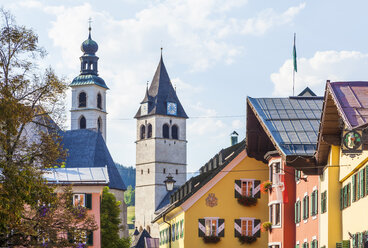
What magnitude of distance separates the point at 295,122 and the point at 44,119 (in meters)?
11.1

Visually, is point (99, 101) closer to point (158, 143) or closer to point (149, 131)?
point (149, 131)

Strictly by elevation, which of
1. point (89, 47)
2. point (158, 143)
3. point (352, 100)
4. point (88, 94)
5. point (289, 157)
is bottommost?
point (289, 157)

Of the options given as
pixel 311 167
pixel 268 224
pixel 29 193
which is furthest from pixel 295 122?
pixel 29 193

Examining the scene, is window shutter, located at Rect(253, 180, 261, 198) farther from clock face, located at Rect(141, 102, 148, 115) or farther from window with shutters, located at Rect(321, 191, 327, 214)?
clock face, located at Rect(141, 102, 148, 115)

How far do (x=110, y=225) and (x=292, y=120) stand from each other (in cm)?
3911

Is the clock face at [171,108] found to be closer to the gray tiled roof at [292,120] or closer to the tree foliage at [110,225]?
the tree foliage at [110,225]

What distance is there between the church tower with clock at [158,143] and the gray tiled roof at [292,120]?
106m

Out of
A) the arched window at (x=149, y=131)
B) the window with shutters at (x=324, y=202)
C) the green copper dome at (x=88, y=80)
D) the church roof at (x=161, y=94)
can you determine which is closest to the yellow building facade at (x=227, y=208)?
the window with shutters at (x=324, y=202)

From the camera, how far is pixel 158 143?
148m

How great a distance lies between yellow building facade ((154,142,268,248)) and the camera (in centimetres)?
4725

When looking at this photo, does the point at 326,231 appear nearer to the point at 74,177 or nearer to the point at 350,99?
the point at 350,99

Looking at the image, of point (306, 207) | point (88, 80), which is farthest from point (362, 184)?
point (88, 80)

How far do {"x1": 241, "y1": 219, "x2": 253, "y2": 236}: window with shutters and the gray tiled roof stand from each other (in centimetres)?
1005

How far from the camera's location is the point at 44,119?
2856 centimetres
